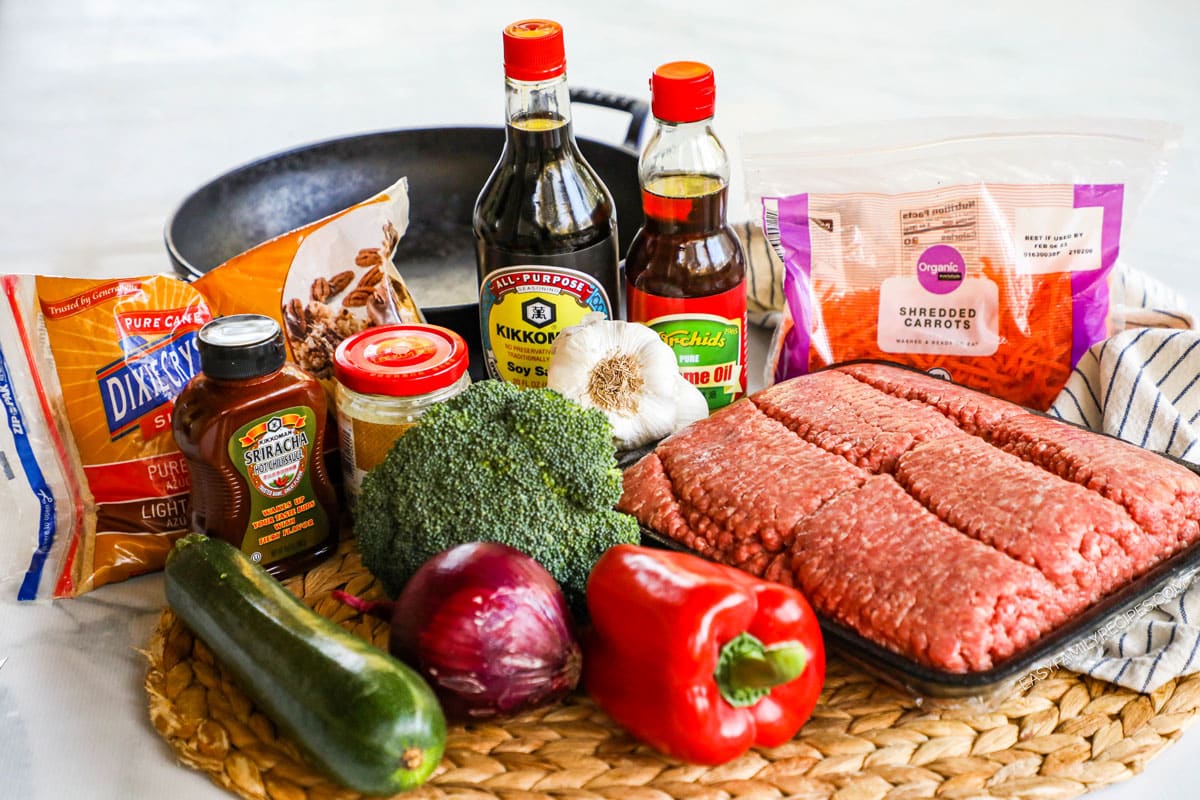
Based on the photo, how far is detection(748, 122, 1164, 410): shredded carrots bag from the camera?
199cm

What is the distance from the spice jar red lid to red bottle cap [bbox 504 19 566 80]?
0.38 meters

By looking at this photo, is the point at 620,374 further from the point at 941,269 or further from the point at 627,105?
the point at 627,105

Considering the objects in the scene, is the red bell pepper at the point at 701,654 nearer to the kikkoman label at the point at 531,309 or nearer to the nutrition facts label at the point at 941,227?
the kikkoman label at the point at 531,309

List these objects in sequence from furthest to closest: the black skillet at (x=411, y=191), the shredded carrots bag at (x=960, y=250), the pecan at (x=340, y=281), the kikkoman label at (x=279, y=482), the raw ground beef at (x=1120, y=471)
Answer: the black skillet at (x=411, y=191) → the shredded carrots bag at (x=960, y=250) → the pecan at (x=340, y=281) → the kikkoman label at (x=279, y=482) → the raw ground beef at (x=1120, y=471)

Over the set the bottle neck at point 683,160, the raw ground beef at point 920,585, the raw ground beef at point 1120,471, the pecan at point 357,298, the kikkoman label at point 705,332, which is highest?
the bottle neck at point 683,160

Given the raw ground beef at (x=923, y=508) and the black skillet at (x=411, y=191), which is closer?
the raw ground beef at (x=923, y=508)

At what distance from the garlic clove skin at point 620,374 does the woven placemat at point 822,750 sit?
1.54 ft

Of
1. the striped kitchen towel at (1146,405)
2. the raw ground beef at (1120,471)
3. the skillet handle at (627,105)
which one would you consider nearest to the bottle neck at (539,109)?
the skillet handle at (627,105)

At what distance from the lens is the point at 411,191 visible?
2525 millimetres

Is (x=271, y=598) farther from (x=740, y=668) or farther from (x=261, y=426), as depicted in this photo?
(x=740, y=668)

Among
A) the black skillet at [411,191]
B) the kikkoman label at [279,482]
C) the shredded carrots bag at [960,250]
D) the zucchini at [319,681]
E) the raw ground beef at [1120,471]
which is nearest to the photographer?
the zucchini at [319,681]

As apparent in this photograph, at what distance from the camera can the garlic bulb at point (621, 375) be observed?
5.79 ft

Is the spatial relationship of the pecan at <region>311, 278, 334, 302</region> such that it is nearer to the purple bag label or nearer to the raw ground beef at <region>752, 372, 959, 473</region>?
the raw ground beef at <region>752, 372, 959, 473</region>

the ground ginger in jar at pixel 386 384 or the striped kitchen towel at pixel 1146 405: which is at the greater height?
the ground ginger in jar at pixel 386 384
